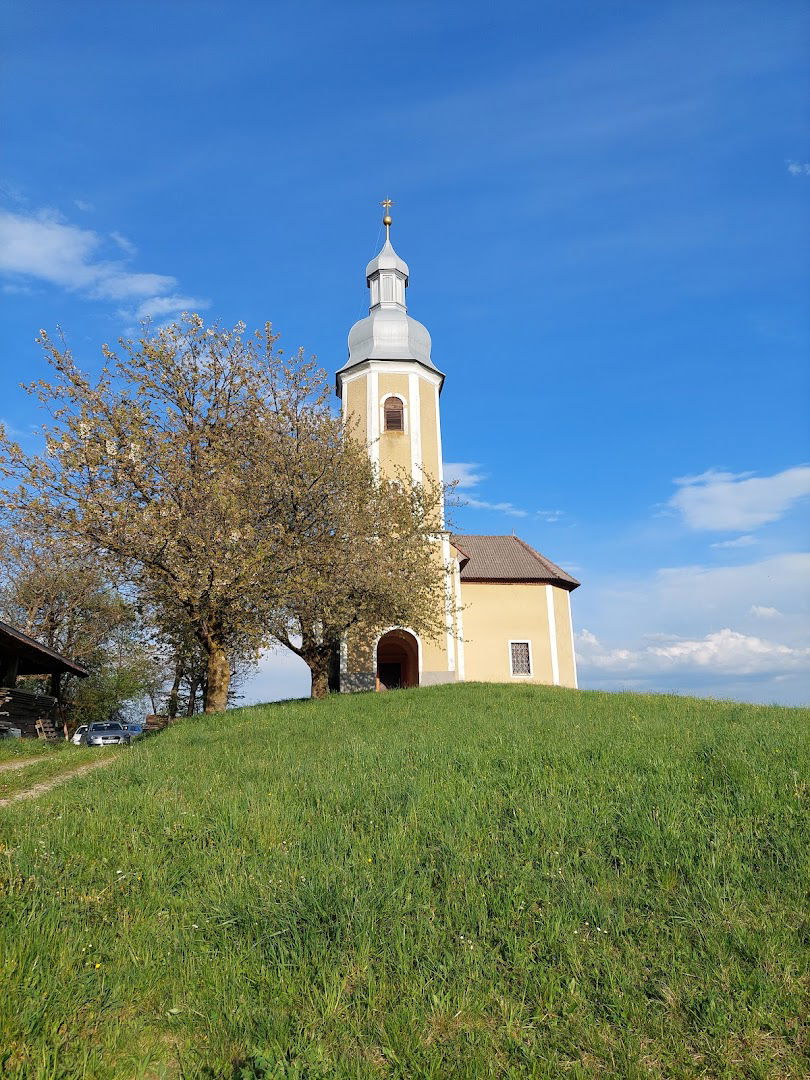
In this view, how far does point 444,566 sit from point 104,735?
45.7 feet

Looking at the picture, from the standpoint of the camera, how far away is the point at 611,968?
428 centimetres

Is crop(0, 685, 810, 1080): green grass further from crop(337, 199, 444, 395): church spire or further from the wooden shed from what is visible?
crop(337, 199, 444, 395): church spire

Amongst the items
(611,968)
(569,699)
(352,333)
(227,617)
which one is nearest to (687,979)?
(611,968)

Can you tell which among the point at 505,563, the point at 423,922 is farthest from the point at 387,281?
the point at 423,922

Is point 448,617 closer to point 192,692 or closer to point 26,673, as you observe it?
point 26,673

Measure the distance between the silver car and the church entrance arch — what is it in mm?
9825

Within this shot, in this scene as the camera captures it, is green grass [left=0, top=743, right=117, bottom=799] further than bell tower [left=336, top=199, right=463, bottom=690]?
No

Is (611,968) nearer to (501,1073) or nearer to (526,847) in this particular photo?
(501,1073)

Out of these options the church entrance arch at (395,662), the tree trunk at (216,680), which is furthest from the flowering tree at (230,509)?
the church entrance arch at (395,662)

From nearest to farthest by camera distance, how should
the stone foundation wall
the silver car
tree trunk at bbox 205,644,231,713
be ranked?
tree trunk at bbox 205,644,231,713 → the stone foundation wall → the silver car

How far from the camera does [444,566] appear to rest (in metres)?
25.4

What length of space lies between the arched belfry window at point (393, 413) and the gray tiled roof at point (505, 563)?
17.6ft

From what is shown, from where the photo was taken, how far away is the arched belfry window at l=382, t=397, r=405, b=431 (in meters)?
27.3

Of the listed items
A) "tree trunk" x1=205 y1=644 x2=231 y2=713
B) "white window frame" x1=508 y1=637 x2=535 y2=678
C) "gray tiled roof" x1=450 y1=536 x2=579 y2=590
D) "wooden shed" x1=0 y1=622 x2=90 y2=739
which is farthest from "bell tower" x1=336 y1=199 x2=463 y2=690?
"wooden shed" x1=0 y1=622 x2=90 y2=739
